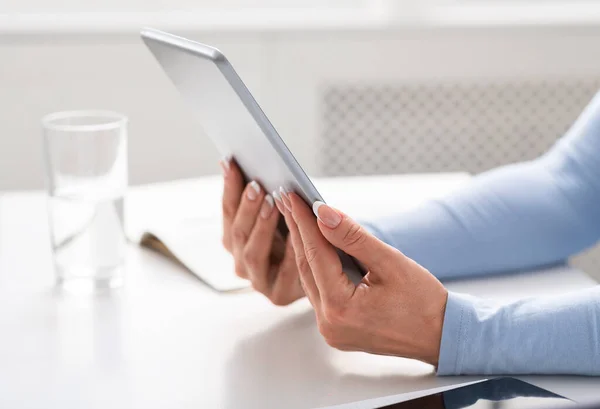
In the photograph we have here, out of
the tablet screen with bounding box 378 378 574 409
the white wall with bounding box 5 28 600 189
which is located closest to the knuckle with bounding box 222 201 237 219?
the tablet screen with bounding box 378 378 574 409

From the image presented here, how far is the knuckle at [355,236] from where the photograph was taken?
666mm

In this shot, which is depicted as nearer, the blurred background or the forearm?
the forearm

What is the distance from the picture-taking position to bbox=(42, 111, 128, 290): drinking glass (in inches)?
35.0

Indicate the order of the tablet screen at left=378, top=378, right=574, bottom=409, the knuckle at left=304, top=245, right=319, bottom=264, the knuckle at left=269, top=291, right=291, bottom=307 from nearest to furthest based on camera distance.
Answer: the tablet screen at left=378, top=378, right=574, bottom=409
the knuckle at left=304, top=245, right=319, bottom=264
the knuckle at left=269, top=291, right=291, bottom=307

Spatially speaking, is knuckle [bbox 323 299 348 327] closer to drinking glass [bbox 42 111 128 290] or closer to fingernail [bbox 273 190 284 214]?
fingernail [bbox 273 190 284 214]

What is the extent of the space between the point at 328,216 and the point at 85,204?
1.08 feet

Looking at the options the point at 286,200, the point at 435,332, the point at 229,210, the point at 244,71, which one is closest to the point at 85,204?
the point at 229,210

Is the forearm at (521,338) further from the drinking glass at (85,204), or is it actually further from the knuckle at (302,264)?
the drinking glass at (85,204)

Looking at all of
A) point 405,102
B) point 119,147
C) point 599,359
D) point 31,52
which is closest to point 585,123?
point 599,359

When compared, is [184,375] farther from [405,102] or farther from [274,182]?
[405,102]

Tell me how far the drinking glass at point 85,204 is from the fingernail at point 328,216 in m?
0.31

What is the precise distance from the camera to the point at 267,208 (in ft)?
2.78

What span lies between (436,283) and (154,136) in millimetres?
1413

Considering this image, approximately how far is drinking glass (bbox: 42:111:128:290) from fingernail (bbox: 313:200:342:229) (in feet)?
1.02
